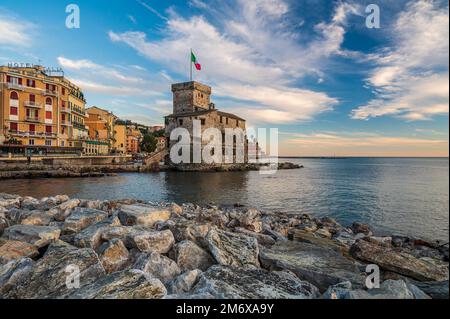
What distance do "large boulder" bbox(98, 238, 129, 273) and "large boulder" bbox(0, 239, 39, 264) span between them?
4.12 feet

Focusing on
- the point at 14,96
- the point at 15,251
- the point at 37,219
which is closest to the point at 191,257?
the point at 15,251

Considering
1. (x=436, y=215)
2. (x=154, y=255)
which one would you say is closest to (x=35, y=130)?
(x=154, y=255)

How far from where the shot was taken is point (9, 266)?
375 cm

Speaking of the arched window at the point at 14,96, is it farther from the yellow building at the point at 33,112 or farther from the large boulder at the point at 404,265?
the large boulder at the point at 404,265

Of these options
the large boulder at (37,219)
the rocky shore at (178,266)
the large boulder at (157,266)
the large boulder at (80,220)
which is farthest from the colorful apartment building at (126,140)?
the large boulder at (157,266)

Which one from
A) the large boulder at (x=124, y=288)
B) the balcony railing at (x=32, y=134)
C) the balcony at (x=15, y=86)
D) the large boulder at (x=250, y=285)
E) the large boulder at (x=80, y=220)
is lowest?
the large boulder at (x=250, y=285)

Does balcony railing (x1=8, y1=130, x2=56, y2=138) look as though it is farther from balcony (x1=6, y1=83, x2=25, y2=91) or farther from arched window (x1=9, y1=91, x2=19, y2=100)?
balcony (x1=6, y1=83, x2=25, y2=91)

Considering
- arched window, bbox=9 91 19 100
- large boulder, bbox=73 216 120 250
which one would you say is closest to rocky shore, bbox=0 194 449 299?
large boulder, bbox=73 216 120 250

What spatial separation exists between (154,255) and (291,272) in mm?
2224

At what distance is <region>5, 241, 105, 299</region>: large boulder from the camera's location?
3.26 m

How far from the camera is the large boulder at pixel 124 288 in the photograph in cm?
305

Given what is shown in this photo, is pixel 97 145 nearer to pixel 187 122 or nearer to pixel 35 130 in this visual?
pixel 35 130

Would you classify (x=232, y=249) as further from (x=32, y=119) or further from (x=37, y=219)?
(x=32, y=119)

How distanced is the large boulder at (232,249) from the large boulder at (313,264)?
245 mm
